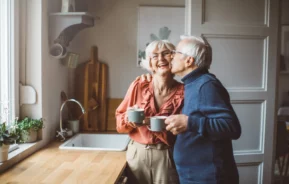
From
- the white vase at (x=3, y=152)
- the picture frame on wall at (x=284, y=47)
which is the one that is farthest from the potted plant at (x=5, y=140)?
the picture frame on wall at (x=284, y=47)

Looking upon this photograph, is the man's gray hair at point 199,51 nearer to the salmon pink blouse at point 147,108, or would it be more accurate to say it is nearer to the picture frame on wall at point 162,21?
the salmon pink blouse at point 147,108

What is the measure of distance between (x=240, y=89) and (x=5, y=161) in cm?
154

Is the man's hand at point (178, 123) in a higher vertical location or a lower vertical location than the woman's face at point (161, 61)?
lower

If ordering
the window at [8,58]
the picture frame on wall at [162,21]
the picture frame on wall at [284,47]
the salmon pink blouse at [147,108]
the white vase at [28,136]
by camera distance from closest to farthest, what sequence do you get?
the salmon pink blouse at [147,108] < the window at [8,58] < the white vase at [28,136] < the picture frame on wall at [162,21] < the picture frame on wall at [284,47]

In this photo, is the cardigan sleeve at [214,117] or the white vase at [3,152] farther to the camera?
the white vase at [3,152]

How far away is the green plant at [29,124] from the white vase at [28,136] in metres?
0.02

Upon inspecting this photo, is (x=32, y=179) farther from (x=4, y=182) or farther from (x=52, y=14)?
(x=52, y=14)

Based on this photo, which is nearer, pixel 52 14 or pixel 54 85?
pixel 52 14

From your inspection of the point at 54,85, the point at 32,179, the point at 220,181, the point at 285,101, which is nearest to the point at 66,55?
the point at 54,85

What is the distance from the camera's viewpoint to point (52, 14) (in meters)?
2.23

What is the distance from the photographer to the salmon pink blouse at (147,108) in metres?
1.79

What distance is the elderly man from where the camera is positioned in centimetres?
141

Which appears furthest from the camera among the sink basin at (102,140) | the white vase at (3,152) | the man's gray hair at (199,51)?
the sink basin at (102,140)

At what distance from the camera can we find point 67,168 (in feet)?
5.70
